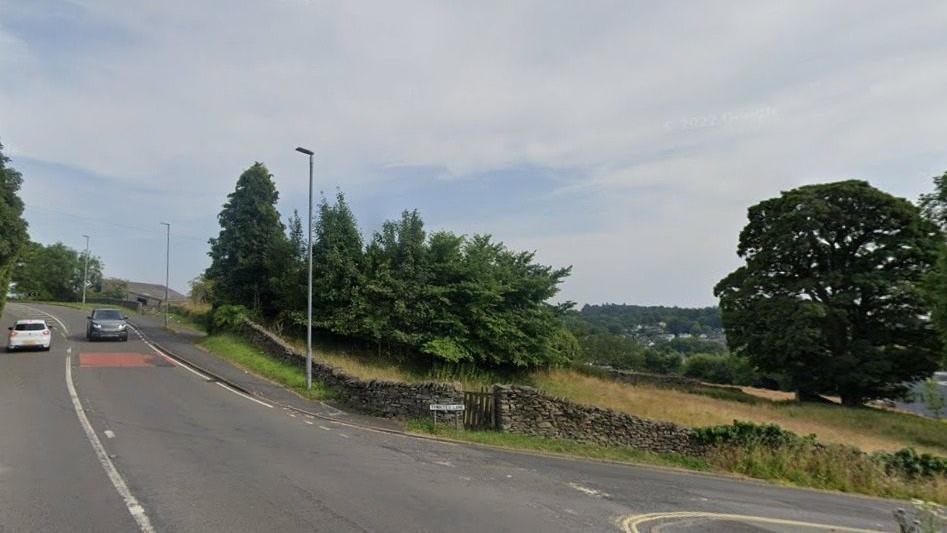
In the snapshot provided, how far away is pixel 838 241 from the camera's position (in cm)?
3747

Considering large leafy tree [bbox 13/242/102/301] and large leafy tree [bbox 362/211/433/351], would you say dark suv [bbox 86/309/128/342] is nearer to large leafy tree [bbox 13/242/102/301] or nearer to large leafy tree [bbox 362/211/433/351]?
large leafy tree [bbox 362/211/433/351]

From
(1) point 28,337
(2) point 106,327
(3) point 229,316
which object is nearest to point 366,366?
(3) point 229,316

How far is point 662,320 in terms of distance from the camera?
473ft

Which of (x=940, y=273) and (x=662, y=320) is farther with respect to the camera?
(x=662, y=320)

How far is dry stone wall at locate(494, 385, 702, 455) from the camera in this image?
1697 cm

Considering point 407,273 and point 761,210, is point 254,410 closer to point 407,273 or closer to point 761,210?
point 407,273

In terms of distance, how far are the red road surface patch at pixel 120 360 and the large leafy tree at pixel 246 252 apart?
26.2 feet

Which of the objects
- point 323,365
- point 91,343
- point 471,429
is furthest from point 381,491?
point 91,343

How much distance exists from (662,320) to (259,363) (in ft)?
429

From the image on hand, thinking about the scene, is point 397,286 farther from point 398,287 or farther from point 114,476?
point 114,476

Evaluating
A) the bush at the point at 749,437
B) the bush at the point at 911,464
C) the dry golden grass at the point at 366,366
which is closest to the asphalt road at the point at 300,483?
the bush at the point at 749,437

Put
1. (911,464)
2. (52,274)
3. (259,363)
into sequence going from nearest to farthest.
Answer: (911,464) → (259,363) → (52,274)

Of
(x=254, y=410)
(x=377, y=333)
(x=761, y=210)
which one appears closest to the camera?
(x=254, y=410)

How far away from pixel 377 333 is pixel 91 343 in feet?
48.0
